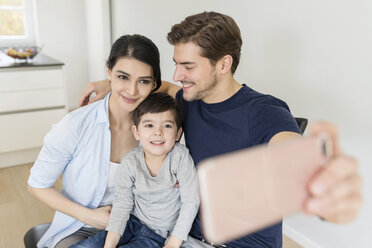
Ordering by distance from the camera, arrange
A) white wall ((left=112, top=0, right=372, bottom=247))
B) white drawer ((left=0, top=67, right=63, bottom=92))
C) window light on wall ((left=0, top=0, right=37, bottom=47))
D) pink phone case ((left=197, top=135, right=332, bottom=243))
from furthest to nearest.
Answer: window light on wall ((left=0, top=0, right=37, bottom=47)), white drawer ((left=0, top=67, right=63, bottom=92)), white wall ((left=112, top=0, right=372, bottom=247)), pink phone case ((left=197, top=135, right=332, bottom=243))

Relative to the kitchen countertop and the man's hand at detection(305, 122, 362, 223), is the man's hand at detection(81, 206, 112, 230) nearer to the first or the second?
the man's hand at detection(305, 122, 362, 223)

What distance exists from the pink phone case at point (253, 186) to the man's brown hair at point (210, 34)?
0.85 meters

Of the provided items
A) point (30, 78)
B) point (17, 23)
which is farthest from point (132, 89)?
point (17, 23)

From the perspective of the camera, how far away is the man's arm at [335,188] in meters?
0.43

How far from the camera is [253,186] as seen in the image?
1.31ft

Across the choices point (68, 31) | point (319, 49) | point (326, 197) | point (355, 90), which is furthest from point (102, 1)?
point (326, 197)

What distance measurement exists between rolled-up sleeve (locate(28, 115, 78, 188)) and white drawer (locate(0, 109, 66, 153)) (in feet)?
6.32

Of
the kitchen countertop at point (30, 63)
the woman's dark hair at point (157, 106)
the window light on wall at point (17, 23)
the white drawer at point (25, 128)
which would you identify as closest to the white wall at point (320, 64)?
the woman's dark hair at point (157, 106)

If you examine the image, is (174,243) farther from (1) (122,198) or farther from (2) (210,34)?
(2) (210,34)

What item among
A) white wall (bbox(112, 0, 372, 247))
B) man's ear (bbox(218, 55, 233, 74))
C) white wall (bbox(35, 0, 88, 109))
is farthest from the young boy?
white wall (bbox(35, 0, 88, 109))

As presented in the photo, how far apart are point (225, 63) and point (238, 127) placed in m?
0.28

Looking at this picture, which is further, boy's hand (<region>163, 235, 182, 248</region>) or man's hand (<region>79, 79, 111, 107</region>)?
man's hand (<region>79, 79, 111, 107</region>)

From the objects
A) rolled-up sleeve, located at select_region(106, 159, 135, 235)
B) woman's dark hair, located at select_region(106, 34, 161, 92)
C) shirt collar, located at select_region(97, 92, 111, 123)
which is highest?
woman's dark hair, located at select_region(106, 34, 161, 92)

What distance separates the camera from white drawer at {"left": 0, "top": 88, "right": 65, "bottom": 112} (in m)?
2.89
